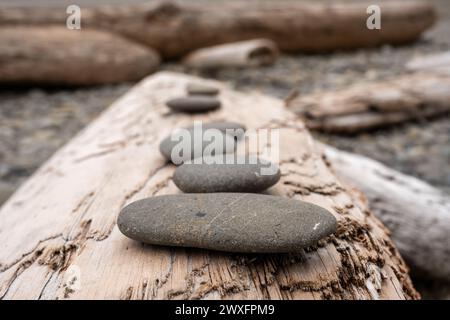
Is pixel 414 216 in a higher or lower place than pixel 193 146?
lower

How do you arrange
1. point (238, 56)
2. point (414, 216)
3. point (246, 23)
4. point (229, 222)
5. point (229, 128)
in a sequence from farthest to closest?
point (246, 23) → point (238, 56) → point (414, 216) → point (229, 128) → point (229, 222)

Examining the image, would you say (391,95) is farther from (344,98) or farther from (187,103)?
(187,103)

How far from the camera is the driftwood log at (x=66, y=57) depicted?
15.4 feet

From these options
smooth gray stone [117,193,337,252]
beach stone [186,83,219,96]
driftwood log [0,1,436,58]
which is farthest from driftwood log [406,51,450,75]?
smooth gray stone [117,193,337,252]

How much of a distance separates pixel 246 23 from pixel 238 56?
127 cm

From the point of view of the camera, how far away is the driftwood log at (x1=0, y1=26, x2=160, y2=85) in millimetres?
4680

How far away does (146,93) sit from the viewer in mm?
2867

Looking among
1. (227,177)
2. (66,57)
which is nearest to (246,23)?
(66,57)

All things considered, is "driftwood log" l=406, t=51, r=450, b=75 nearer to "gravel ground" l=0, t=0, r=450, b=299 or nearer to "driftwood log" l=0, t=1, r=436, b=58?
"gravel ground" l=0, t=0, r=450, b=299

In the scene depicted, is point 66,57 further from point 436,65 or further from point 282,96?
point 436,65

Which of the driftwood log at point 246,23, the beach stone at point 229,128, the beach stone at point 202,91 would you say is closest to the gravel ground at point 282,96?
the driftwood log at point 246,23

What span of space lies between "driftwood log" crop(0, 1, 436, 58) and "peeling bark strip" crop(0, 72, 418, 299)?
4.37m

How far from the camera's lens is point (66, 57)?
4805mm

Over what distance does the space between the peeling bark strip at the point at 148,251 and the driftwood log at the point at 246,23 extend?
14.3ft
